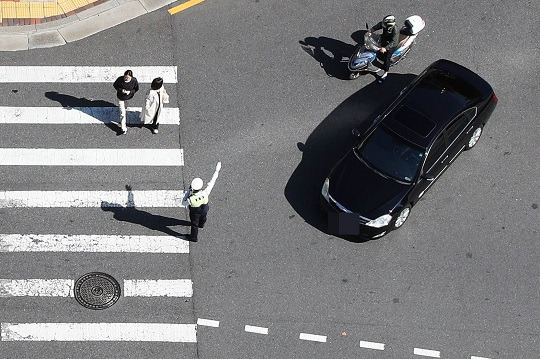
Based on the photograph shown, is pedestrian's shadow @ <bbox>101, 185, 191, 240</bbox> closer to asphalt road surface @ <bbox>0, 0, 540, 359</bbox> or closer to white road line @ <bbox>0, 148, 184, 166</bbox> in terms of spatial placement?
asphalt road surface @ <bbox>0, 0, 540, 359</bbox>

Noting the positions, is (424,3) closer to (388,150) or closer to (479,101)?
(479,101)

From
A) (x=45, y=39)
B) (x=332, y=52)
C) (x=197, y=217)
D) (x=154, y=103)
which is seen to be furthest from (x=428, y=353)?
(x=45, y=39)

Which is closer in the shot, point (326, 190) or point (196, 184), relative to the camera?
point (196, 184)

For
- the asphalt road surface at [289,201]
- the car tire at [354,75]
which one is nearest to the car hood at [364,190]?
the asphalt road surface at [289,201]

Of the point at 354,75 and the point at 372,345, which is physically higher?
the point at 354,75

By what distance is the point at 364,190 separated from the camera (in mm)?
14906

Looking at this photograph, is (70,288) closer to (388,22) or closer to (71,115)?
(71,115)

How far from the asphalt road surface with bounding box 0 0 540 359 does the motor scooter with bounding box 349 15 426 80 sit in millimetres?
381

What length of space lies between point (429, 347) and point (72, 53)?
9662 mm

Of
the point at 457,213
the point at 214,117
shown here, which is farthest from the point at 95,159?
the point at 457,213

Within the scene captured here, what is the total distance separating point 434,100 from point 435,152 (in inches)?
43.8

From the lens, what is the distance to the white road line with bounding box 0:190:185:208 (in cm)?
1516

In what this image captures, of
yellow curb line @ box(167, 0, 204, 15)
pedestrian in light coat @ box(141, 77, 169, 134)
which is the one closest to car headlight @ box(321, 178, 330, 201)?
pedestrian in light coat @ box(141, 77, 169, 134)

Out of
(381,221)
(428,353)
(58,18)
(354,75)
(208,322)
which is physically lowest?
(428,353)
